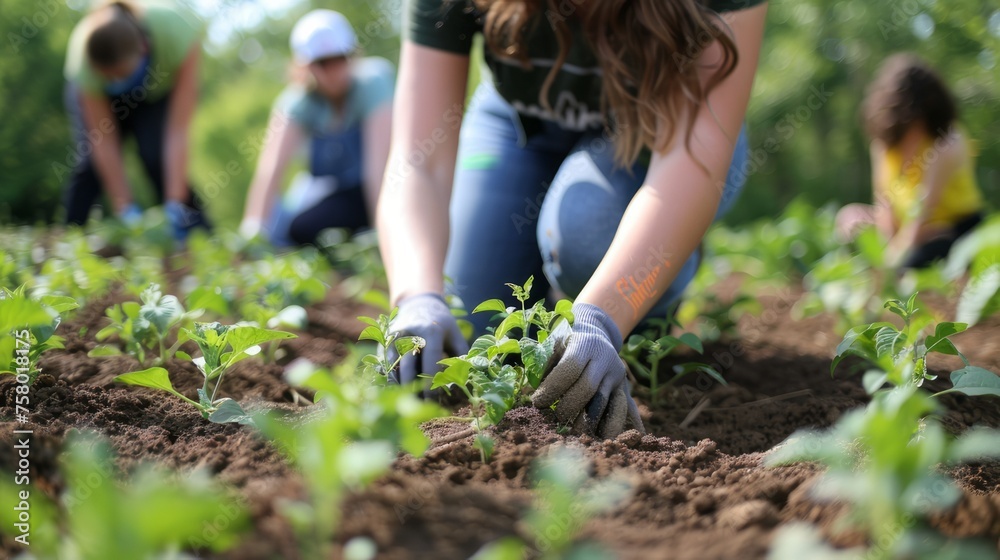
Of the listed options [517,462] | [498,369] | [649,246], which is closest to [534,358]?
[498,369]

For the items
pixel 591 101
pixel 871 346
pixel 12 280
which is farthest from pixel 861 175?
pixel 12 280

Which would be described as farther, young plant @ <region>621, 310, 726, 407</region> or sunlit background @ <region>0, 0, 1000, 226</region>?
sunlit background @ <region>0, 0, 1000, 226</region>

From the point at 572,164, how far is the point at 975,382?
1.04 meters

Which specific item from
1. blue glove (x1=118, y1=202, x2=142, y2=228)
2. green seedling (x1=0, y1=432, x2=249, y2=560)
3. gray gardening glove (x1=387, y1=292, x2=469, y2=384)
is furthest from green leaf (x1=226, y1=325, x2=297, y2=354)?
blue glove (x1=118, y1=202, x2=142, y2=228)

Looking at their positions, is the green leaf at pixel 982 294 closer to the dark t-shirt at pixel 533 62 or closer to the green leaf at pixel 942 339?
the green leaf at pixel 942 339

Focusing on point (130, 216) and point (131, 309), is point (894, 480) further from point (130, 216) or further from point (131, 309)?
point (130, 216)

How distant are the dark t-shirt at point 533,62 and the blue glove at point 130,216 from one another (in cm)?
205

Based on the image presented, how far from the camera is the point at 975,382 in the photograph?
1095 millimetres

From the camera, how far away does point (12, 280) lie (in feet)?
6.41

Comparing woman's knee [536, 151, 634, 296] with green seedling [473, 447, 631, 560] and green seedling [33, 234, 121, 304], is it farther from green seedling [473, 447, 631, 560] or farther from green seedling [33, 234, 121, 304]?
green seedling [33, 234, 121, 304]

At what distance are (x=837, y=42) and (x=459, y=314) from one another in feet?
17.2

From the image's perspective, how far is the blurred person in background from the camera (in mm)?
3297

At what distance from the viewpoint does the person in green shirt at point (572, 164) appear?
1334mm

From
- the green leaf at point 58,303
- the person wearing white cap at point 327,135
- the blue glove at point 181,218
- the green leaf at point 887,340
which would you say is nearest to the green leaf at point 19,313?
the green leaf at point 58,303
